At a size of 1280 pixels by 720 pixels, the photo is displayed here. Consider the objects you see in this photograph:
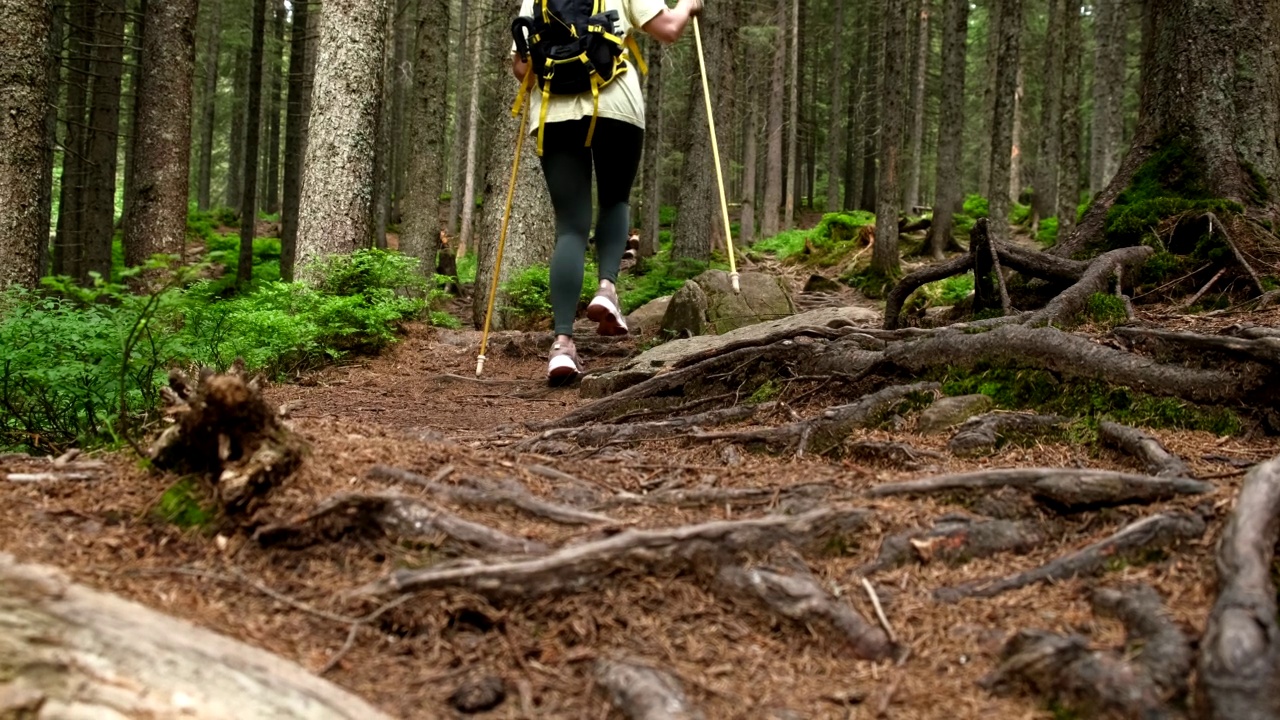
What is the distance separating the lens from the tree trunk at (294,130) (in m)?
16.3

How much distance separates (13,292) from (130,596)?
5.03 meters

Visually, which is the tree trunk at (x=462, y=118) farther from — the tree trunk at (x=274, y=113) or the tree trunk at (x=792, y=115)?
the tree trunk at (x=792, y=115)

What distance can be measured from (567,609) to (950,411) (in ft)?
6.65

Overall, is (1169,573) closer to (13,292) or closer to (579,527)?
(579,527)

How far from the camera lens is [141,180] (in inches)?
412

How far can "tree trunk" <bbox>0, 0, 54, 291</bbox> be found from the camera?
23.6 ft

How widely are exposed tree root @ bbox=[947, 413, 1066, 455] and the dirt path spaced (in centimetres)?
53

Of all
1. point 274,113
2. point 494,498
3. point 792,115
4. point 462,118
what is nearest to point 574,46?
point 494,498

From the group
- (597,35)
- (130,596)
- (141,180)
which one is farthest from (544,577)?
(141,180)

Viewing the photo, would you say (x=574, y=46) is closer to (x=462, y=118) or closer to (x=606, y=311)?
(x=606, y=311)

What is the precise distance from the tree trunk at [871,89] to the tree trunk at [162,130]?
883 inches

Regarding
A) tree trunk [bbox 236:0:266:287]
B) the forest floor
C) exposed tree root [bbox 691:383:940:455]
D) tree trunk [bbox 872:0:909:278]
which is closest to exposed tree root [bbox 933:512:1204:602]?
the forest floor

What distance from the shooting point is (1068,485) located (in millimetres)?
2555

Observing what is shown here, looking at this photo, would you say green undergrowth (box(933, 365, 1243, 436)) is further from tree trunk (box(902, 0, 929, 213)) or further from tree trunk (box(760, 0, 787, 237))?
tree trunk (box(902, 0, 929, 213))
